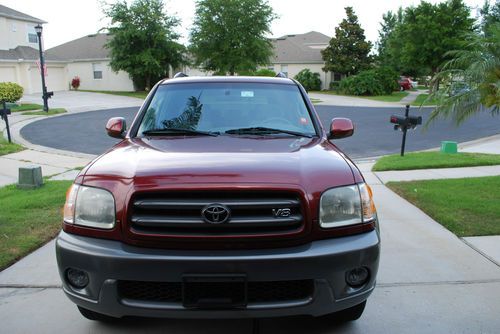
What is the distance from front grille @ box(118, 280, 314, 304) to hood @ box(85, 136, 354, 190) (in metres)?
0.57

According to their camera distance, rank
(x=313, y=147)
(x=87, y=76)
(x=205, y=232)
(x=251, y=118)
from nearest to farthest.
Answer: (x=205, y=232)
(x=313, y=147)
(x=251, y=118)
(x=87, y=76)

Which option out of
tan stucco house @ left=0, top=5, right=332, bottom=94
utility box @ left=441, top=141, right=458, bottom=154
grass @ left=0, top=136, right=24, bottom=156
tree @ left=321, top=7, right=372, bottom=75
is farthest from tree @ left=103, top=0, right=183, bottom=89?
utility box @ left=441, top=141, right=458, bottom=154

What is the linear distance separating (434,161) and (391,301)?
21.3 feet

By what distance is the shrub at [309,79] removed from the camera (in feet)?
150

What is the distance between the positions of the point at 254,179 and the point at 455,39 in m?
33.3

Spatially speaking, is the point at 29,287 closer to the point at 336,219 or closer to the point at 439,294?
the point at 336,219

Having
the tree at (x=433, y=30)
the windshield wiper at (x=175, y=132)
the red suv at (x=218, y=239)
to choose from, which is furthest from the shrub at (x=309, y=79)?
the red suv at (x=218, y=239)

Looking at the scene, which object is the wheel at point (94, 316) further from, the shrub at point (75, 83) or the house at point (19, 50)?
the shrub at point (75, 83)

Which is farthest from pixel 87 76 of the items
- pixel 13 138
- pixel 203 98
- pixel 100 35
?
pixel 203 98

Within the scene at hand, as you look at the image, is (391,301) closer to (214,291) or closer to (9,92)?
(214,291)

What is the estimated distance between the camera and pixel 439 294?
12.4 ft

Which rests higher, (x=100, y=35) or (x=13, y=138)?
(x=100, y=35)

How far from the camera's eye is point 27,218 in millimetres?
5758

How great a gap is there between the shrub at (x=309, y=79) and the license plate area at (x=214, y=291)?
1737 inches
